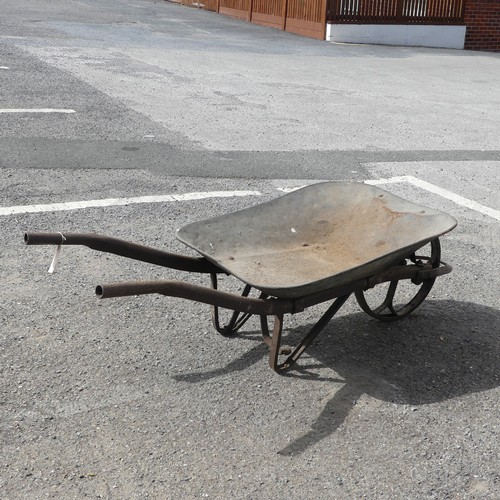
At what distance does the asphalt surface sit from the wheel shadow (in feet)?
0.04

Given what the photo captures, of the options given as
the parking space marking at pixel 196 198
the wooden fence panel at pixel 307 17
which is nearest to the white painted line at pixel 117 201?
the parking space marking at pixel 196 198

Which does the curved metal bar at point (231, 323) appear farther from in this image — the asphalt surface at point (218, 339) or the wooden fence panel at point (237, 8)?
the wooden fence panel at point (237, 8)

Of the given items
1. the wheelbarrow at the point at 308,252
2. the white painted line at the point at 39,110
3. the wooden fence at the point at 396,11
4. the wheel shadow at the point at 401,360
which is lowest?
the wheel shadow at the point at 401,360

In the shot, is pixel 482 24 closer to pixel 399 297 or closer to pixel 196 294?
pixel 399 297

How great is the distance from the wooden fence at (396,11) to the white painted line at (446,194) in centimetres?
1292

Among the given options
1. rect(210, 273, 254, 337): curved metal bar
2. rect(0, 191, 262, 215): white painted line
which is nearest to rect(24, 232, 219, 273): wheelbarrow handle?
rect(210, 273, 254, 337): curved metal bar

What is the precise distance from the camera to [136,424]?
3.88 m

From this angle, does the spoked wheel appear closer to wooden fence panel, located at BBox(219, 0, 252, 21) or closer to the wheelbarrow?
the wheelbarrow

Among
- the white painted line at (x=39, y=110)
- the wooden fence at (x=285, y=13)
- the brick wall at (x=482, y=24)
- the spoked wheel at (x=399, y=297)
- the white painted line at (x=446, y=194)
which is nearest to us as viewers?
the spoked wheel at (x=399, y=297)

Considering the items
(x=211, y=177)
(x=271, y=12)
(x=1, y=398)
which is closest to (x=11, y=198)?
(x=211, y=177)

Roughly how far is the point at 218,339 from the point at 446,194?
3.98 metres

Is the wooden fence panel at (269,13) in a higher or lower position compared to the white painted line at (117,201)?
higher

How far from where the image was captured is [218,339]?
4.71m

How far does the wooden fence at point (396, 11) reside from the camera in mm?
20500
